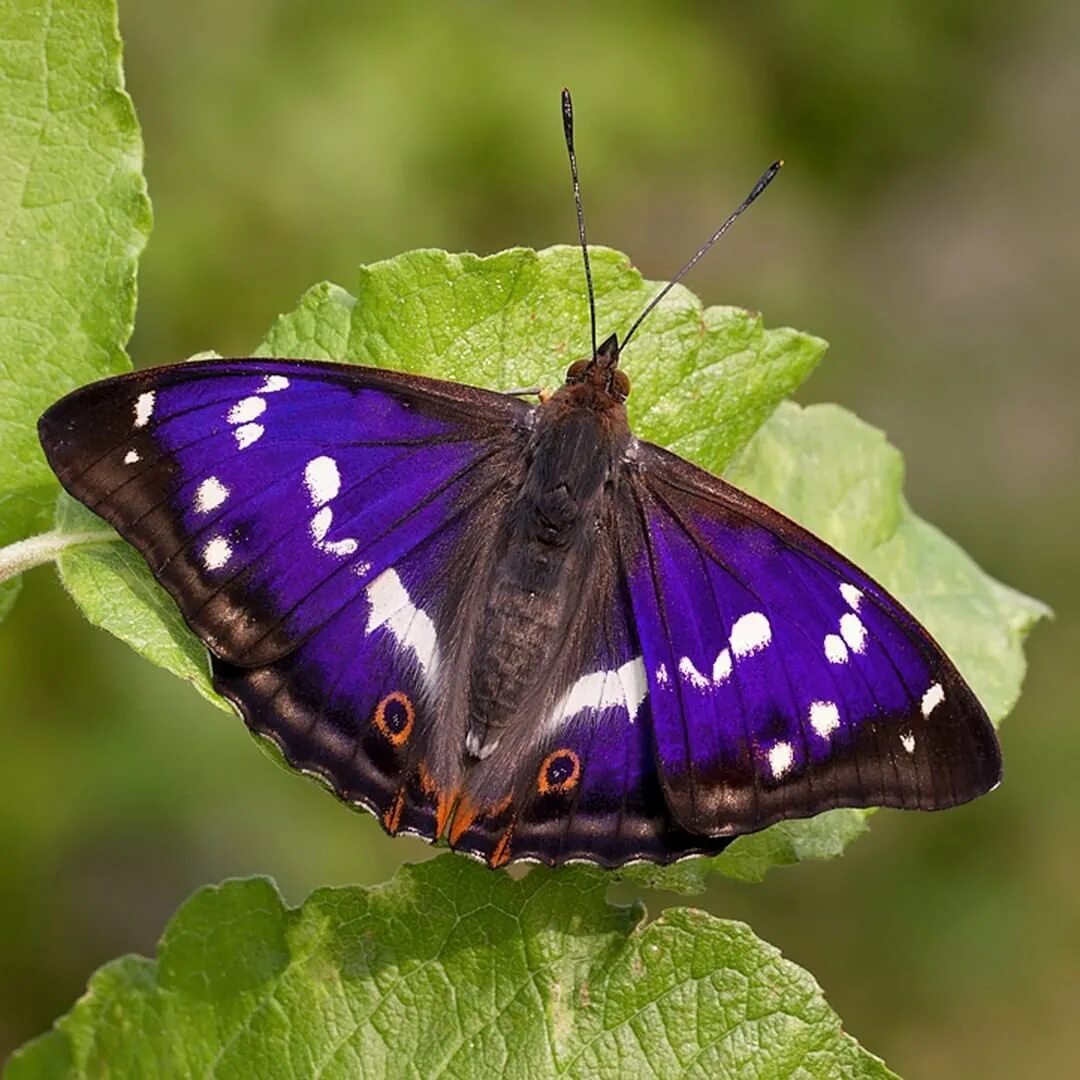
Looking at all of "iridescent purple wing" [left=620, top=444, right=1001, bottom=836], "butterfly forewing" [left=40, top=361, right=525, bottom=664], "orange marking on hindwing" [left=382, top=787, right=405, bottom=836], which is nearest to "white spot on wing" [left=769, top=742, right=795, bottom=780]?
"iridescent purple wing" [left=620, top=444, right=1001, bottom=836]

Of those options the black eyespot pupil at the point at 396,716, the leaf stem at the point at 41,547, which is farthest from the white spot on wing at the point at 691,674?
the leaf stem at the point at 41,547

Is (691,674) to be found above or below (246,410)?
above

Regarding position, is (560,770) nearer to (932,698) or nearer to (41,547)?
(932,698)

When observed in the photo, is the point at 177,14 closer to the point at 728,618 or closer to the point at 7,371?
the point at 7,371

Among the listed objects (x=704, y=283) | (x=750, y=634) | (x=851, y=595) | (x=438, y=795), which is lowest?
(x=438, y=795)

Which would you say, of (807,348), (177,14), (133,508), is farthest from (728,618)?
(177,14)

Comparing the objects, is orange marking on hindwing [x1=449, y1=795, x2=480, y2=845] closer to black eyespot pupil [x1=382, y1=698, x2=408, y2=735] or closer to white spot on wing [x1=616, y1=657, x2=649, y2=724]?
black eyespot pupil [x1=382, y1=698, x2=408, y2=735]

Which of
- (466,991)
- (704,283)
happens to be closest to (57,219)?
(466,991)
